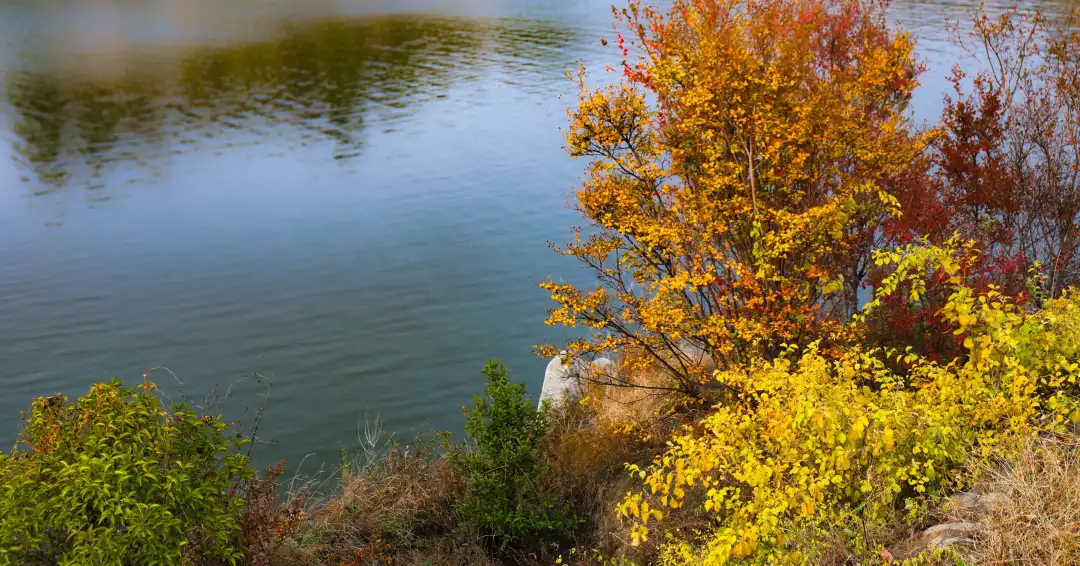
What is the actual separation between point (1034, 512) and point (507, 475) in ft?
20.9

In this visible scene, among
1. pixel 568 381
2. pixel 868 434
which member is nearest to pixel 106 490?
pixel 868 434

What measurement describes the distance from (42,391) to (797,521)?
1580cm

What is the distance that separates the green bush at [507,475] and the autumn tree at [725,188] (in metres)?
1.14

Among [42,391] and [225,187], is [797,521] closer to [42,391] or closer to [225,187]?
[42,391]

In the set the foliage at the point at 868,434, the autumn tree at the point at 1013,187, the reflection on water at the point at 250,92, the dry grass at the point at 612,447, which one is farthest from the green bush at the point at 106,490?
the reflection on water at the point at 250,92

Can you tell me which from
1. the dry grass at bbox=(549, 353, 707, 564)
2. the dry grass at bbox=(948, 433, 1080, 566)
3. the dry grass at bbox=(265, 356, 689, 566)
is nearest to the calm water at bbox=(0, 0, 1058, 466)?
the dry grass at bbox=(265, 356, 689, 566)

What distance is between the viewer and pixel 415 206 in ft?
85.8

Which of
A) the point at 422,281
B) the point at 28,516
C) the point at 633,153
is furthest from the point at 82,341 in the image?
the point at 633,153

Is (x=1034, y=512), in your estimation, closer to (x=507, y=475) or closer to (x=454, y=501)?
(x=507, y=475)

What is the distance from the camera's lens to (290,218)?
25000 mm

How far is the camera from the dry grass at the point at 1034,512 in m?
4.87

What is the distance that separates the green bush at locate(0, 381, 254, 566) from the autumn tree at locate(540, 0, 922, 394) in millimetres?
4903

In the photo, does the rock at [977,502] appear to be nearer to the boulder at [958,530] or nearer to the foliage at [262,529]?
the boulder at [958,530]

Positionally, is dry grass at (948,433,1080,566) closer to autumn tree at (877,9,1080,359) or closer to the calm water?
autumn tree at (877,9,1080,359)
